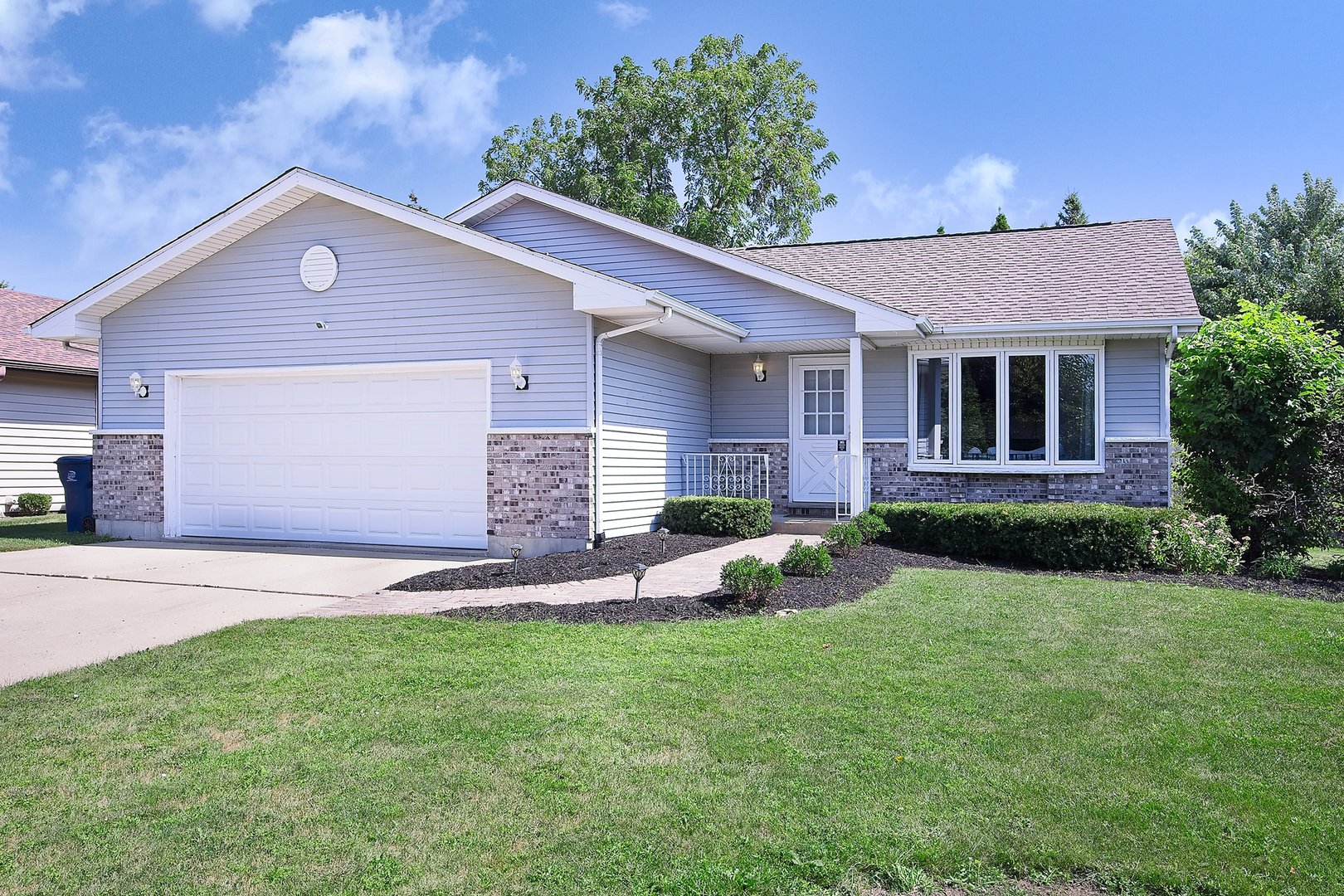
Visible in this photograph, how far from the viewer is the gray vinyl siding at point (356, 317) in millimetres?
11039

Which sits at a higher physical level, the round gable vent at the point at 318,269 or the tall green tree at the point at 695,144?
the tall green tree at the point at 695,144

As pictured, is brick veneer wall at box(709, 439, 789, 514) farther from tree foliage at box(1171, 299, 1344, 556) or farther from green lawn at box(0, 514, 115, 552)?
green lawn at box(0, 514, 115, 552)

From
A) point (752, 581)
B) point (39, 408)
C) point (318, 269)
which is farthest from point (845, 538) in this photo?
point (39, 408)

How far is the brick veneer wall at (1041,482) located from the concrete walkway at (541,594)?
16.2 feet

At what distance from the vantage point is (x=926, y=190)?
3150 centimetres

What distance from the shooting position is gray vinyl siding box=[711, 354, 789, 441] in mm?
14484

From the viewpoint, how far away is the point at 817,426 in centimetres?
1436

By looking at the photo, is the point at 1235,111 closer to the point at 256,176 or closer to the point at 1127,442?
the point at 1127,442

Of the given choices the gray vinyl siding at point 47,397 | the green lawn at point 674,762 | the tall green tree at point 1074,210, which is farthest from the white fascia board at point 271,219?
the tall green tree at point 1074,210

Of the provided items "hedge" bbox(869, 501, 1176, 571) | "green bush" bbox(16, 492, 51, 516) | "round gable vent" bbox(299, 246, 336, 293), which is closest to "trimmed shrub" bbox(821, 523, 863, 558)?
"hedge" bbox(869, 501, 1176, 571)

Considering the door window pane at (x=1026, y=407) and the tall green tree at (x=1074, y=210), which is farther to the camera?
the tall green tree at (x=1074, y=210)

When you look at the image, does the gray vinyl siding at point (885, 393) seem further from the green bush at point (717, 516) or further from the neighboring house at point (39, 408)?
the neighboring house at point (39, 408)

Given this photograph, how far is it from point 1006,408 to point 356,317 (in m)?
9.09

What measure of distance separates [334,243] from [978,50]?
1335cm
